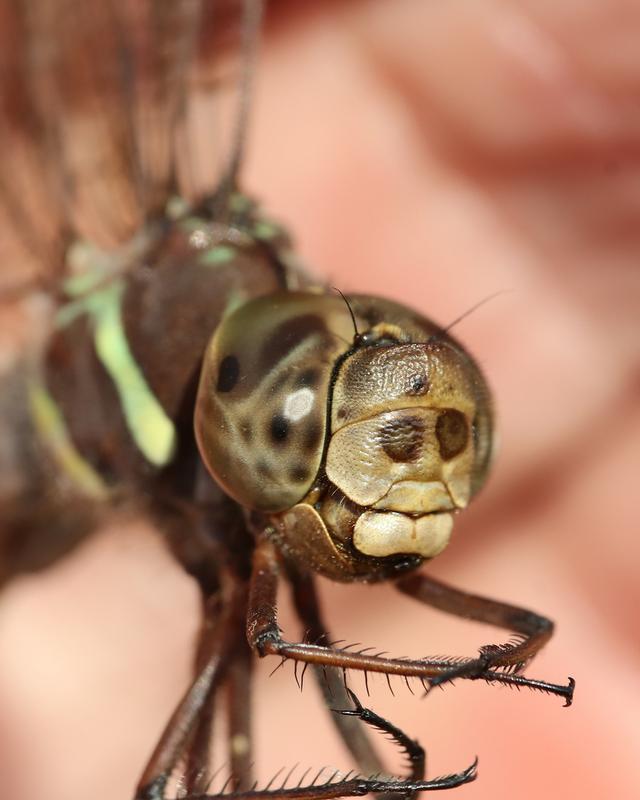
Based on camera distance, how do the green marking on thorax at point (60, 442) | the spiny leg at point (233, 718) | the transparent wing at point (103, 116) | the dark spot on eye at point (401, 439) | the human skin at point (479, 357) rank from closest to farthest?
the dark spot on eye at point (401, 439) → the spiny leg at point (233, 718) → the green marking on thorax at point (60, 442) → the transparent wing at point (103, 116) → the human skin at point (479, 357)

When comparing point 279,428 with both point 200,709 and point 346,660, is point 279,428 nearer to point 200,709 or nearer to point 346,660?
point 346,660

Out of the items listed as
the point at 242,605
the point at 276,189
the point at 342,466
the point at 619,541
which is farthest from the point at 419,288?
the point at 342,466

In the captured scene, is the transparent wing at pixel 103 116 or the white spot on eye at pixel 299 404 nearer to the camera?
the white spot on eye at pixel 299 404

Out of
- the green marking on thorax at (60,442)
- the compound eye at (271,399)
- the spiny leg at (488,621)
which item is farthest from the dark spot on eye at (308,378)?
the green marking on thorax at (60,442)

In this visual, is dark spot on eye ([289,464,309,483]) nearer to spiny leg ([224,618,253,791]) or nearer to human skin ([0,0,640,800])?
spiny leg ([224,618,253,791])

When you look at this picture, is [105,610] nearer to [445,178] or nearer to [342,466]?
[445,178]

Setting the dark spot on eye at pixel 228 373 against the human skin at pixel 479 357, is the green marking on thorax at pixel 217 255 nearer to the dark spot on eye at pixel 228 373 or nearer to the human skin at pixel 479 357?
the dark spot on eye at pixel 228 373
